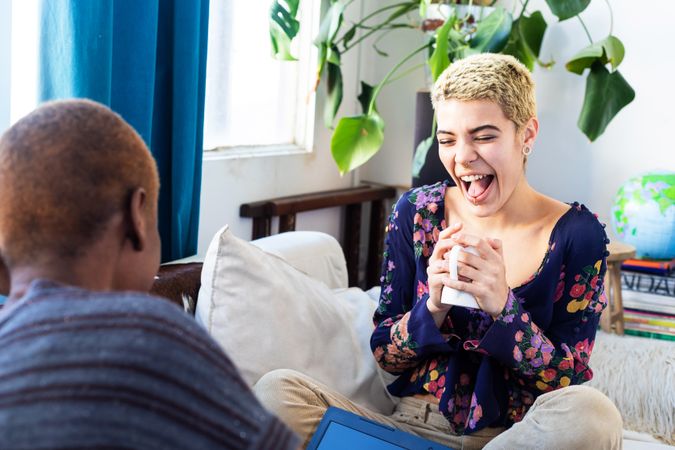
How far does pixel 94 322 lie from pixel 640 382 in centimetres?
176

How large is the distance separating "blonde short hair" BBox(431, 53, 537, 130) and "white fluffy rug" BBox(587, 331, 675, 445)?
899 millimetres

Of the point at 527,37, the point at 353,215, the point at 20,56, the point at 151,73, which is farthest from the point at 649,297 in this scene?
the point at 20,56

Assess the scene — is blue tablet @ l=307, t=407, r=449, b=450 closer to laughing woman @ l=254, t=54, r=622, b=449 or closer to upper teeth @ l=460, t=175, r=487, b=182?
laughing woman @ l=254, t=54, r=622, b=449

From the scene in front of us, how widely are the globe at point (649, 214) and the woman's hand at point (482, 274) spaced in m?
1.46

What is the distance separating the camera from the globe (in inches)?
104

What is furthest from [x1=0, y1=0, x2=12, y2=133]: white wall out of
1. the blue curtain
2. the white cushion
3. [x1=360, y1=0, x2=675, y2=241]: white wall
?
[x1=360, y1=0, x2=675, y2=241]: white wall

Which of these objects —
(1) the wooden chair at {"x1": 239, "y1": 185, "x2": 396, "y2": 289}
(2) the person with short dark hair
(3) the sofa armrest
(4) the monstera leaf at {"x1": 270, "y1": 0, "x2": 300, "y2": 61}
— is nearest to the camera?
(2) the person with short dark hair

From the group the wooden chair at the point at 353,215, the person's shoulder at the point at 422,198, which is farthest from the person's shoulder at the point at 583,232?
the wooden chair at the point at 353,215

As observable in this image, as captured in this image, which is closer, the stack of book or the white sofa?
the white sofa

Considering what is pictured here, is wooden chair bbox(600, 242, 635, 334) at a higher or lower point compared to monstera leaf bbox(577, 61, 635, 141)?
lower

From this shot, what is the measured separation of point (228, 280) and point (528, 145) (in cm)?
64

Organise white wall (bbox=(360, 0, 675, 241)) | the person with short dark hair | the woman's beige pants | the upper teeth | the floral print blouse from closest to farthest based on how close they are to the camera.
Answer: the person with short dark hair < the woman's beige pants < the floral print blouse < the upper teeth < white wall (bbox=(360, 0, 675, 241))

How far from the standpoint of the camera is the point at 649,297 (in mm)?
2725

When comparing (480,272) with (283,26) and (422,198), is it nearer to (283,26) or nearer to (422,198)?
(422,198)
